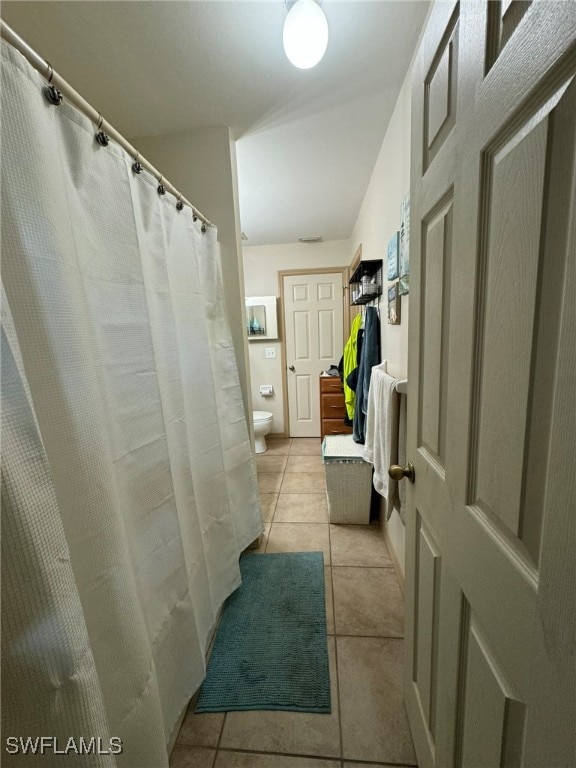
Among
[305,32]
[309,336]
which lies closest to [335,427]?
[309,336]

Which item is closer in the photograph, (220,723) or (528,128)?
(528,128)

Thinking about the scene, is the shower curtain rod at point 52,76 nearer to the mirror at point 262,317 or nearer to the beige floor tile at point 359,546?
the beige floor tile at point 359,546

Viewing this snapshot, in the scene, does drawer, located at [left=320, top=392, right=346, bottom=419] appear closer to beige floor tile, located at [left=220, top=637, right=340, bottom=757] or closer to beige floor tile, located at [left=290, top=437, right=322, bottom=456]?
beige floor tile, located at [left=290, top=437, right=322, bottom=456]

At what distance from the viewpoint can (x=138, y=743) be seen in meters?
0.71

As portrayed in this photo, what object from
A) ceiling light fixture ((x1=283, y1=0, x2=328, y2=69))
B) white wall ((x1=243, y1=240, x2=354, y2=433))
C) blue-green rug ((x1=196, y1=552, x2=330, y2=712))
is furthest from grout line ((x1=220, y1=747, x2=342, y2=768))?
white wall ((x1=243, y1=240, x2=354, y2=433))

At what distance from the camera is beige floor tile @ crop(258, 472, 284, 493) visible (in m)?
2.52

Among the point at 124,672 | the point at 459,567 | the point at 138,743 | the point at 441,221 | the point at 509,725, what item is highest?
the point at 441,221

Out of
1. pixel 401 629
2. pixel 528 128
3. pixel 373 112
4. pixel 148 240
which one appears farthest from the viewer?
pixel 373 112

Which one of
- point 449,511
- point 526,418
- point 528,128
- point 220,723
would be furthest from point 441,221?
point 220,723

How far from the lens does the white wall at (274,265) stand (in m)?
3.38

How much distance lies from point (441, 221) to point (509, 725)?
0.93 meters

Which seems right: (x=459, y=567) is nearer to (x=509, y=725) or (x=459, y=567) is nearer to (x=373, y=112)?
Answer: (x=509, y=725)

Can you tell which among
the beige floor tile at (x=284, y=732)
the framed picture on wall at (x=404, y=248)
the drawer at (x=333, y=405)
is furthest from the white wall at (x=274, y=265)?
the beige floor tile at (x=284, y=732)

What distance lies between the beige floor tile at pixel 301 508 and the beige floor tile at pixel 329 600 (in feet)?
1.50
